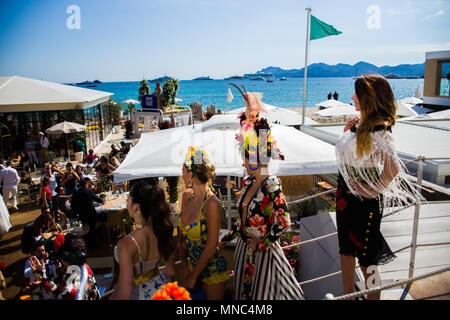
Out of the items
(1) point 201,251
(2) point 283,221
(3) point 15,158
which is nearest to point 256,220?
(2) point 283,221

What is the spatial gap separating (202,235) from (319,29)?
13135mm

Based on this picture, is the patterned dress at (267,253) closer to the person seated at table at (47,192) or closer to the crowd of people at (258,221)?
the crowd of people at (258,221)

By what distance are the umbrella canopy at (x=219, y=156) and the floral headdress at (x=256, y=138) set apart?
2072mm

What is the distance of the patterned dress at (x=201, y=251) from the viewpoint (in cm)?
240

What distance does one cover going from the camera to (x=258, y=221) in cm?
224

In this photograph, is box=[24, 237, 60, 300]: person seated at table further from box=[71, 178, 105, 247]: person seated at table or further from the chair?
the chair

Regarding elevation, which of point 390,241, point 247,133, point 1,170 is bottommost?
point 1,170

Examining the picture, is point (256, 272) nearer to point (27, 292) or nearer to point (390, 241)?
point (390, 241)

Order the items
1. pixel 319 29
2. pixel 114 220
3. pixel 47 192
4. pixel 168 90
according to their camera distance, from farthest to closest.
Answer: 1. pixel 168 90
2. pixel 319 29
3. pixel 47 192
4. pixel 114 220

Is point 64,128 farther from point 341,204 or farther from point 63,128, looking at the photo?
point 341,204

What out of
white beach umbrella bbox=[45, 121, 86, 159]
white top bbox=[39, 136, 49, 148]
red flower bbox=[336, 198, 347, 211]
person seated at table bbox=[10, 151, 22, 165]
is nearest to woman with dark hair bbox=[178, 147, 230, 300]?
red flower bbox=[336, 198, 347, 211]

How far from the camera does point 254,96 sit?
2859 mm
